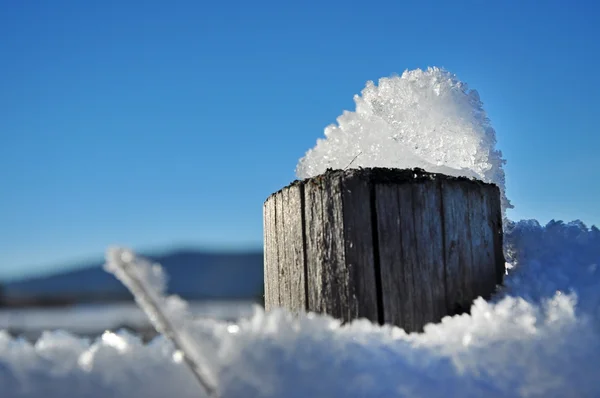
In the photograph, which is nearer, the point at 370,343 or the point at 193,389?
the point at 193,389

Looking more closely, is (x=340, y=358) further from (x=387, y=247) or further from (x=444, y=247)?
(x=444, y=247)

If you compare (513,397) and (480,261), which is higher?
(480,261)

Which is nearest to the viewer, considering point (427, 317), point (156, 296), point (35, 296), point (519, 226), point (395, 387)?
point (156, 296)

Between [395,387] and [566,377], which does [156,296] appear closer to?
[395,387]

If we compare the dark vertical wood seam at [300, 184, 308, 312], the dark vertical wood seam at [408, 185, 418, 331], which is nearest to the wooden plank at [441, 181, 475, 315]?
the dark vertical wood seam at [408, 185, 418, 331]

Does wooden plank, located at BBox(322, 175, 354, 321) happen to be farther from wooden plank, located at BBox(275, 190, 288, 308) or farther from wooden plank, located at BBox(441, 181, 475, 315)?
wooden plank, located at BBox(441, 181, 475, 315)

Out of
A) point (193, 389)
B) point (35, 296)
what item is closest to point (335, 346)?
point (193, 389)
